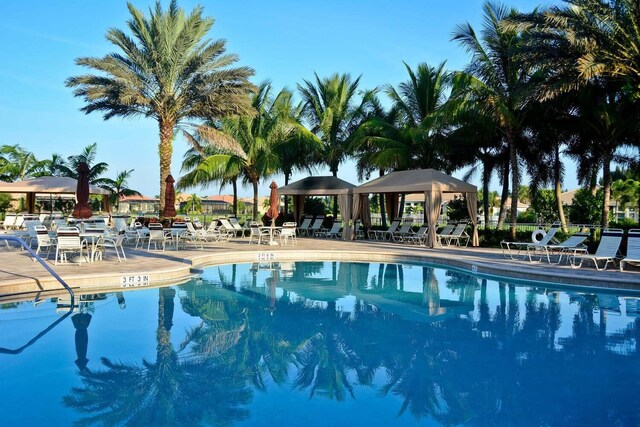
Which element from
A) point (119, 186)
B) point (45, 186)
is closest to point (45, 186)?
point (45, 186)

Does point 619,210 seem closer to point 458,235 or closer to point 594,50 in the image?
point 458,235

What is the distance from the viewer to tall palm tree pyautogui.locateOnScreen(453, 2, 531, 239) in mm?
16188

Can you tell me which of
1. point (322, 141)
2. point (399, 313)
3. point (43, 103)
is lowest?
point (399, 313)

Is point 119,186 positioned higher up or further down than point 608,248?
higher up

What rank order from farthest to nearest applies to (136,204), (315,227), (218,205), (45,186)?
(218,205), (136,204), (315,227), (45,186)

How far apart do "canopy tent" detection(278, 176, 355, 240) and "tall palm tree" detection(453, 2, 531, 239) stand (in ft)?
20.0

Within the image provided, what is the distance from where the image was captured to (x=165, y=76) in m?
17.5

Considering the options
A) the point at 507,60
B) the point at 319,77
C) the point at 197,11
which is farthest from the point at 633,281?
the point at 319,77

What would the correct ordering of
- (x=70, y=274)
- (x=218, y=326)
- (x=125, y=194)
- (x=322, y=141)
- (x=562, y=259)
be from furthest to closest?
(x=125, y=194), (x=322, y=141), (x=562, y=259), (x=70, y=274), (x=218, y=326)

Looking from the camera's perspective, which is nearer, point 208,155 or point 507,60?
point 507,60

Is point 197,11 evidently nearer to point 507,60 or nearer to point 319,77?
point 319,77

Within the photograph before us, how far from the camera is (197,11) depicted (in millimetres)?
17531

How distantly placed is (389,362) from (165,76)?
595 inches

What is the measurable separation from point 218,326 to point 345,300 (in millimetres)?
2826
